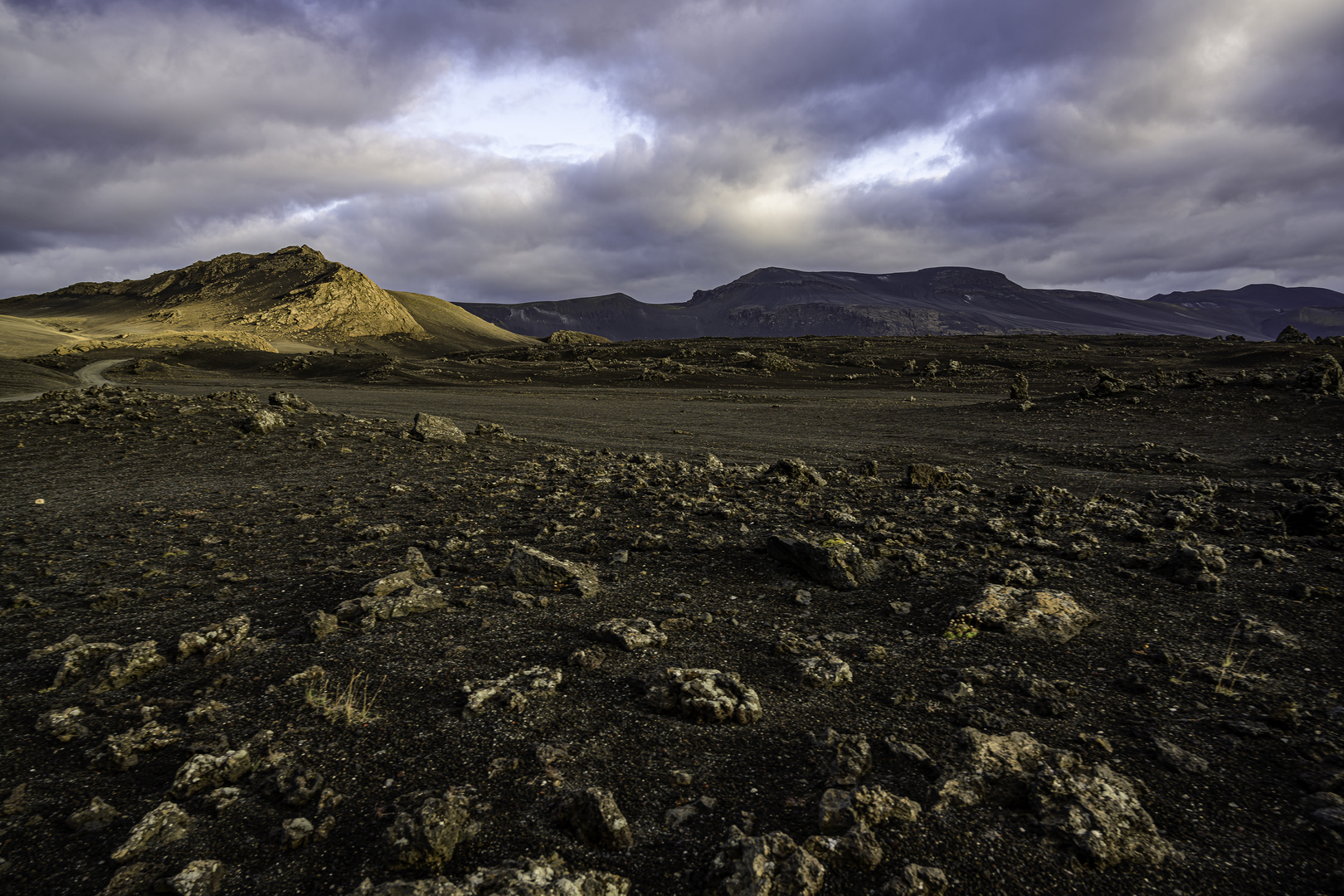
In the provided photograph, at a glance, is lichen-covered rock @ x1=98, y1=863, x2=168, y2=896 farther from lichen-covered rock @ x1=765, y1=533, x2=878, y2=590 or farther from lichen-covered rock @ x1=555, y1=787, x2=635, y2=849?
lichen-covered rock @ x1=765, y1=533, x2=878, y2=590

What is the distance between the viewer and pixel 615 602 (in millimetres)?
4938

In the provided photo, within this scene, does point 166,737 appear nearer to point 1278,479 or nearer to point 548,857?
point 548,857

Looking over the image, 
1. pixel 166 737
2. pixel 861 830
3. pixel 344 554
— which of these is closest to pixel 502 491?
pixel 344 554

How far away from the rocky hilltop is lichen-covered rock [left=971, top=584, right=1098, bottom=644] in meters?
85.6

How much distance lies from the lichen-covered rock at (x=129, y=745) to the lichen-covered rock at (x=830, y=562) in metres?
4.42

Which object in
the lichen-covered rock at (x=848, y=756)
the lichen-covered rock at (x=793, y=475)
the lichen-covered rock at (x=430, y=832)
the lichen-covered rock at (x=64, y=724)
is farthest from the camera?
the lichen-covered rock at (x=793, y=475)

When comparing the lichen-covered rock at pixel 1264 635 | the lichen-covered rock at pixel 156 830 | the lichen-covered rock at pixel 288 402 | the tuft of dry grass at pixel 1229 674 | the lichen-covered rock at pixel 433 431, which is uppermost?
the lichen-covered rock at pixel 288 402

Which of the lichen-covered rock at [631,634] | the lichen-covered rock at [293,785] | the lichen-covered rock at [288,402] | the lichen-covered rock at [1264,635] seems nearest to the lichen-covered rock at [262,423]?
the lichen-covered rock at [288,402]

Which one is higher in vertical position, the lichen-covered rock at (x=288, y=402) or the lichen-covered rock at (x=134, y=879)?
the lichen-covered rock at (x=288, y=402)

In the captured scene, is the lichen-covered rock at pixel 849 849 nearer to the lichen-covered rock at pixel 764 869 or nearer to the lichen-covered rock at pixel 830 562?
the lichen-covered rock at pixel 764 869

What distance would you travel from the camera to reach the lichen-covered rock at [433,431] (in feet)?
43.6

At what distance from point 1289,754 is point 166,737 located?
5686 millimetres

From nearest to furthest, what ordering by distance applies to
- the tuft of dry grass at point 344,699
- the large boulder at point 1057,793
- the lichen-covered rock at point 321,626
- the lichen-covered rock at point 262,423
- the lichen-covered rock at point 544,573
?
the large boulder at point 1057,793 → the tuft of dry grass at point 344,699 → the lichen-covered rock at point 321,626 → the lichen-covered rock at point 544,573 → the lichen-covered rock at point 262,423

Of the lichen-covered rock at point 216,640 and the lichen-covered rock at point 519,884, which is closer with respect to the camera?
the lichen-covered rock at point 519,884
